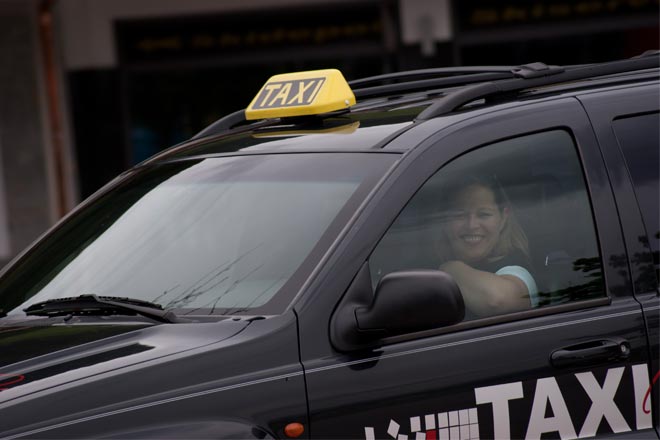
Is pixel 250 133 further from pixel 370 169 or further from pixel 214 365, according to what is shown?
pixel 214 365

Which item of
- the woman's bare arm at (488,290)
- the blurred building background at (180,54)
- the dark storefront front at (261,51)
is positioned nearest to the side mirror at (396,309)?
the woman's bare arm at (488,290)

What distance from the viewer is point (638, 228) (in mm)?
3400

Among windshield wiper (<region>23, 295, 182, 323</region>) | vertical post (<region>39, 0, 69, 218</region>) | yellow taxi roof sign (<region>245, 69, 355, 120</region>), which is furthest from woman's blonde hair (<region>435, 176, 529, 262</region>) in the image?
vertical post (<region>39, 0, 69, 218</region>)

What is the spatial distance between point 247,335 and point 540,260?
0.96 m

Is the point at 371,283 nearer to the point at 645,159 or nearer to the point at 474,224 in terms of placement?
the point at 474,224

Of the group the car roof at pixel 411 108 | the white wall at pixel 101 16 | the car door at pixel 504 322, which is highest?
the white wall at pixel 101 16

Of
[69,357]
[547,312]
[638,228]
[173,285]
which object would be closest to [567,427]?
[547,312]

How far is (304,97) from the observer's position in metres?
3.75

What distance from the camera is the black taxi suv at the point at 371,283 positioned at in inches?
113

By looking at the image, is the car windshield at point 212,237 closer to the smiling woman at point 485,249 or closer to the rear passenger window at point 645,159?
the smiling woman at point 485,249

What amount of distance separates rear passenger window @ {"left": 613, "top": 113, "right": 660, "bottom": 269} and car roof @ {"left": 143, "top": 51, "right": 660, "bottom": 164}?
A: 0.17 meters

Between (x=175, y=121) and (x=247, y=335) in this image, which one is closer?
(x=247, y=335)

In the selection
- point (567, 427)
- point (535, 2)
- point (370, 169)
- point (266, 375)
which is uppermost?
point (535, 2)

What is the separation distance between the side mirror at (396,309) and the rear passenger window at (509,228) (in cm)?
24
